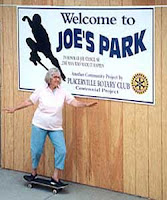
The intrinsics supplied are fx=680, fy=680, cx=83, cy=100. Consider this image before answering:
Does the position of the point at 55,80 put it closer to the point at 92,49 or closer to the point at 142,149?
the point at 92,49

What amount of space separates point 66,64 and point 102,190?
1.80m

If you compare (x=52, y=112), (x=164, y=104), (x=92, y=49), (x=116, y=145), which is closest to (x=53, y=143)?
(x=52, y=112)

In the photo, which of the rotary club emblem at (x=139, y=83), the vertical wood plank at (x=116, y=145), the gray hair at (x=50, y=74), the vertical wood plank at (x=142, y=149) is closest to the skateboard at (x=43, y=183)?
the vertical wood plank at (x=116, y=145)

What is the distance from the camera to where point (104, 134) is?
9188 mm

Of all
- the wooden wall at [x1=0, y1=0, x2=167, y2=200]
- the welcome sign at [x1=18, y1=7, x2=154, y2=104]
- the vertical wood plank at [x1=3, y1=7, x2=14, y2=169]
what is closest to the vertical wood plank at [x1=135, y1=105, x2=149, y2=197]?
the wooden wall at [x1=0, y1=0, x2=167, y2=200]

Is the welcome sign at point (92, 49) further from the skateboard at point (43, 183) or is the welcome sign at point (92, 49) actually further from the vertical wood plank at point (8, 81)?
the skateboard at point (43, 183)

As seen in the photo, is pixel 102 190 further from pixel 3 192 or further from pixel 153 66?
pixel 153 66

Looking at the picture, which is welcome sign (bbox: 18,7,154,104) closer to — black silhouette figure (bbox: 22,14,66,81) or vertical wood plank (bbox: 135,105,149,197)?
black silhouette figure (bbox: 22,14,66,81)

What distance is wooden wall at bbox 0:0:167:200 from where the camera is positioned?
862 centimetres

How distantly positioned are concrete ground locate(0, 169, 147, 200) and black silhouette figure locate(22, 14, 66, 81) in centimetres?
156

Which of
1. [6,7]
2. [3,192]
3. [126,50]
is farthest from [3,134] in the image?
[126,50]

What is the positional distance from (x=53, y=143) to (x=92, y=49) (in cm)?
137

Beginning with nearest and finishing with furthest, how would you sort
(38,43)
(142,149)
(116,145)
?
(142,149), (116,145), (38,43)

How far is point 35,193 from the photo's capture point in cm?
932
